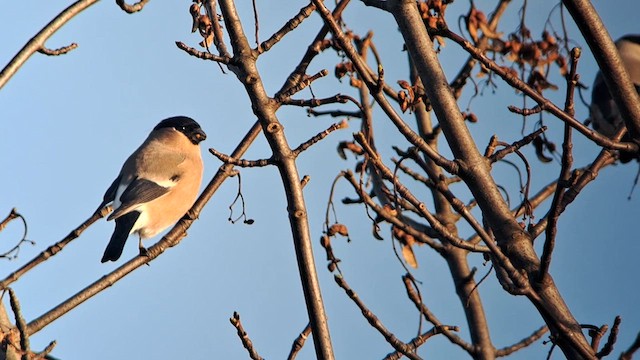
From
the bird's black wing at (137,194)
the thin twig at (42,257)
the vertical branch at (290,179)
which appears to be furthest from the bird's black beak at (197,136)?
the vertical branch at (290,179)

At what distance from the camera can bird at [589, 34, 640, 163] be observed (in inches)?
244

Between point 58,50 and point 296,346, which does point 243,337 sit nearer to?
point 296,346

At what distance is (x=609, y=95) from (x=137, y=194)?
3668 mm

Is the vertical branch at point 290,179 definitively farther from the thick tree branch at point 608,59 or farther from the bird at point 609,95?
the bird at point 609,95

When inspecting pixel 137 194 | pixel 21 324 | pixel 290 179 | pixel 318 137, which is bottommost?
pixel 21 324

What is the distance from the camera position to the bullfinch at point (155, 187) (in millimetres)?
4661

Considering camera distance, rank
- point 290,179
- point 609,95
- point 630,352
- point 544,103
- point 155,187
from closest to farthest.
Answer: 1. point 630,352
2. point 544,103
3. point 290,179
4. point 155,187
5. point 609,95

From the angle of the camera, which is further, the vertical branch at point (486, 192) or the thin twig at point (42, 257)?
the thin twig at point (42, 257)

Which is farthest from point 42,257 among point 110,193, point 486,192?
point 110,193

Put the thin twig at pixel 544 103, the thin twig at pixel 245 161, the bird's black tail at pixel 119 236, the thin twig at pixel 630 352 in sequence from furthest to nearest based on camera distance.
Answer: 1. the bird's black tail at pixel 119 236
2. the thin twig at pixel 245 161
3. the thin twig at pixel 544 103
4. the thin twig at pixel 630 352

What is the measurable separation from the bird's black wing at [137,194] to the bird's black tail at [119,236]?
0.36ft

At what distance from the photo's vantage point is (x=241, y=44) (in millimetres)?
2350

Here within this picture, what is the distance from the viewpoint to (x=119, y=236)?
4570 millimetres

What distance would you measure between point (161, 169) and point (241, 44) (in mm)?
2920
